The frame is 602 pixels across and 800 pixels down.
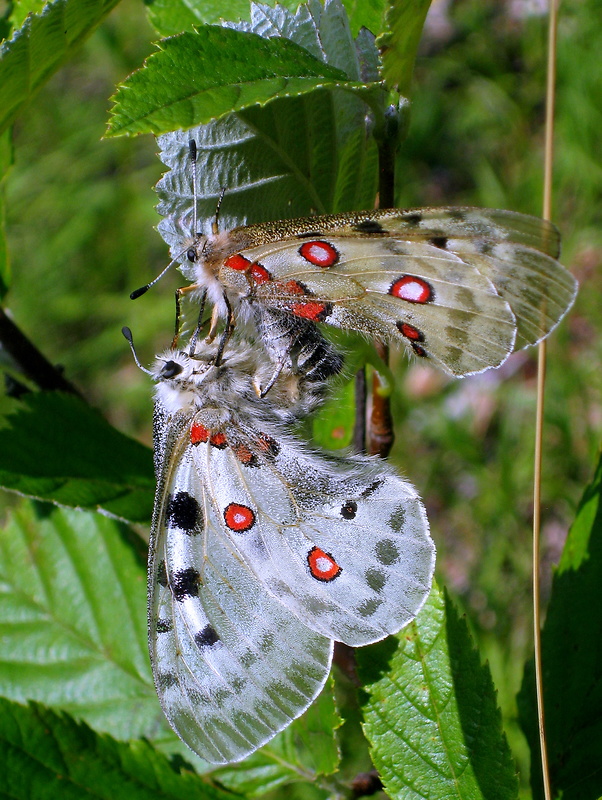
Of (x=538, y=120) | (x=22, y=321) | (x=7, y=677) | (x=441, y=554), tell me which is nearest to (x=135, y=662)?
(x=7, y=677)

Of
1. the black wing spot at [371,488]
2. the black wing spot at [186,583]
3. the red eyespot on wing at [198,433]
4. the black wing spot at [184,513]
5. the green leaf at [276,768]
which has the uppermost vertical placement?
the red eyespot on wing at [198,433]

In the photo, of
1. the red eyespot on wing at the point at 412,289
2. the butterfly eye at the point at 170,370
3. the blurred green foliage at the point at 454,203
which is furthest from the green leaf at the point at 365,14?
the blurred green foliage at the point at 454,203

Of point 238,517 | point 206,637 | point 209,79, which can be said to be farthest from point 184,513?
point 209,79

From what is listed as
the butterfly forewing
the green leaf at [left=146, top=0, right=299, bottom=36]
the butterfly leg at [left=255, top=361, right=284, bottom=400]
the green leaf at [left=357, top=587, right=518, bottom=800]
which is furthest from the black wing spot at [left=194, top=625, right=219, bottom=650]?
the green leaf at [left=146, top=0, right=299, bottom=36]

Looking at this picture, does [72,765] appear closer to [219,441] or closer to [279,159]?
[219,441]

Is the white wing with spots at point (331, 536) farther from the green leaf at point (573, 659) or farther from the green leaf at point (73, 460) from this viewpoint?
the green leaf at point (573, 659)

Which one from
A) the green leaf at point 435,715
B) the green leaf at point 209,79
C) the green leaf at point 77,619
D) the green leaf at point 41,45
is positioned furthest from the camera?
the green leaf at point 77,619
